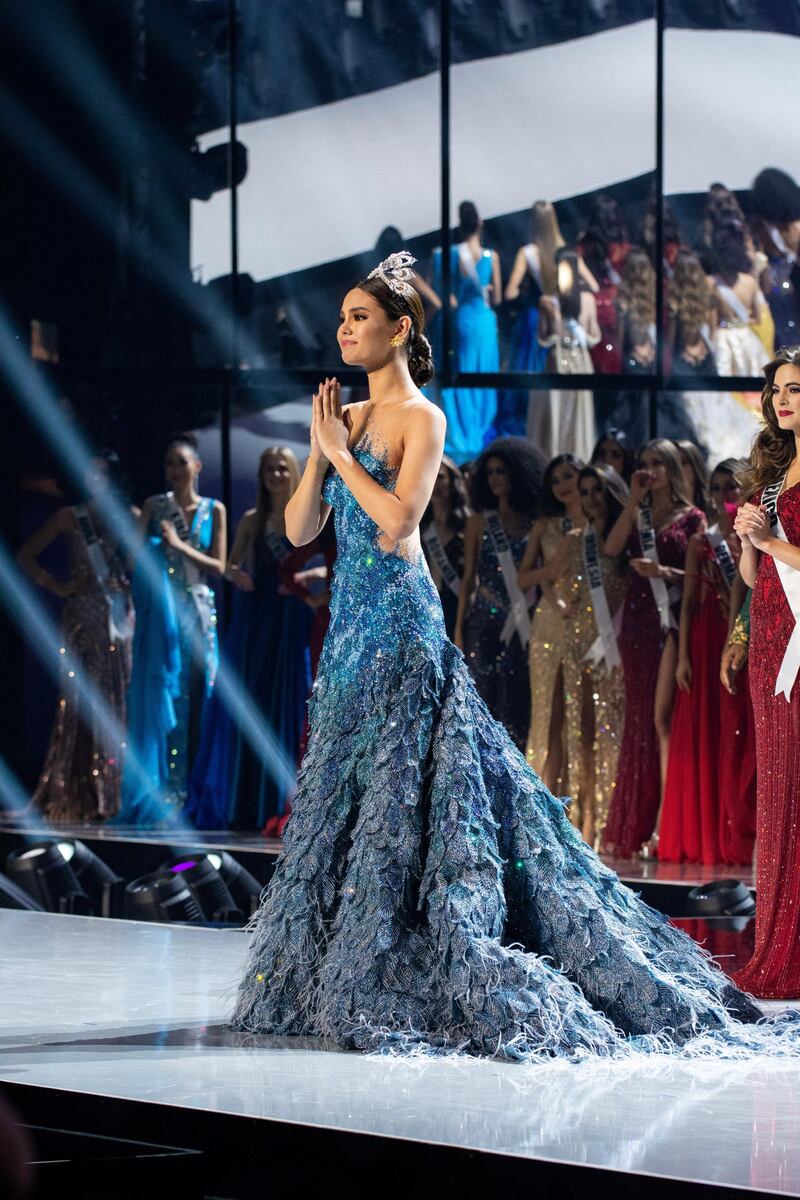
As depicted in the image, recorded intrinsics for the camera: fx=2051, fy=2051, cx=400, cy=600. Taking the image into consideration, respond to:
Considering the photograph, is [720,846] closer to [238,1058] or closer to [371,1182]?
[238,1058]

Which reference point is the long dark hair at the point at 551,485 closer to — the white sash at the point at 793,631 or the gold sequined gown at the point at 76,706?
the gold sequined gown at the point at 76,706

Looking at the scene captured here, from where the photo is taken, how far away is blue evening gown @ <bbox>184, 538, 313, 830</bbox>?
834 cm

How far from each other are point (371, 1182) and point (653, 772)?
4.52 meters

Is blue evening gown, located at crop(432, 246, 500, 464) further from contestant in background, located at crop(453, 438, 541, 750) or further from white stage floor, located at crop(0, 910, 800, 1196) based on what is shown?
white stage floor, located at crop(0, 910, 800, 1196)

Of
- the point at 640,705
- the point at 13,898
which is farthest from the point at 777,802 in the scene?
the point at 640,705

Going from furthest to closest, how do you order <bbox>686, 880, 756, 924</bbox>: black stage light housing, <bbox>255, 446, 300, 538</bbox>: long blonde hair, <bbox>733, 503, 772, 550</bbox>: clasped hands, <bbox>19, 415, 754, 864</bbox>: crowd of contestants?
<bbox>255, 446, 300, 538</bbox>: long blonde hair < <bbox>19, 415, 754, 864</bbox>: crowd of contestants < <bbox>686, 880, 756, 924</bbox>: black stage light housing < <bbox>733, 503, 772, 550</bbox>: clasped hands

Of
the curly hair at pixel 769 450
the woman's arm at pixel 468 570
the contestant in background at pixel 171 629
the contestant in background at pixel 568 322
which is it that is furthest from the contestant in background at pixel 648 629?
the curly hair at pixel 769 450

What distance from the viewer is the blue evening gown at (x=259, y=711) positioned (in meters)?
8.34

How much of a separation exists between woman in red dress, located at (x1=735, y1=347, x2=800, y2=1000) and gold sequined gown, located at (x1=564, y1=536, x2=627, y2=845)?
3.09m

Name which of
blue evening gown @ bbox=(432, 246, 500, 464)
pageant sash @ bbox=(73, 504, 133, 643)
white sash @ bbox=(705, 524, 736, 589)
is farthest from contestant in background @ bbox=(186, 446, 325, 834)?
white sash @ bbox=(705, 524, 736, 589)

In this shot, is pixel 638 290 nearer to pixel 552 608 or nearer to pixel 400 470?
pixel 552 608

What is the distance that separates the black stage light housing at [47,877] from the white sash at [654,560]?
2268mm

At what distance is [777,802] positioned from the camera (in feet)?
14.1

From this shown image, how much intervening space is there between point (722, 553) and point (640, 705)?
68cm
